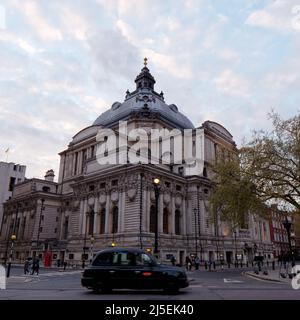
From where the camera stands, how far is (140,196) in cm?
4709

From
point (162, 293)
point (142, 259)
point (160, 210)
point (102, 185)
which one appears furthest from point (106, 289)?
point (102, 185)

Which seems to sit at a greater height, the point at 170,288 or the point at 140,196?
the point at 140,196

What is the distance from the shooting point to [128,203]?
48.4m

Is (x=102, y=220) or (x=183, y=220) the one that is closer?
(x=102, y=220)

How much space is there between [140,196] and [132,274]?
3507 centimetres

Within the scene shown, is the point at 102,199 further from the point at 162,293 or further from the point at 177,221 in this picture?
the point at 162,293

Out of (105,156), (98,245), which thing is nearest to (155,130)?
(105,156)

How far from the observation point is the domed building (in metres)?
48.3

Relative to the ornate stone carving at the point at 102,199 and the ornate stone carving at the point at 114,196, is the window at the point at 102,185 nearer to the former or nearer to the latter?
the ornate stone carving at the point at 102,199

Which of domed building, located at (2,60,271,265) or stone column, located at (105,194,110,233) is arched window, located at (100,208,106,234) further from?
stone column, located at (105,194,110,233)

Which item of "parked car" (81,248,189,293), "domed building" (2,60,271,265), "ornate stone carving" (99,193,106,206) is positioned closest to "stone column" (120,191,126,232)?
"domed building" (2,60,271,265)

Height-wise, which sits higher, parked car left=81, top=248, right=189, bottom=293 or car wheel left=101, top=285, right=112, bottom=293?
parked car left=81, top=248, right=189, bottom=293

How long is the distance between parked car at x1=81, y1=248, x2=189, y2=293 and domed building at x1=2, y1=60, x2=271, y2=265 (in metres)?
23.5
